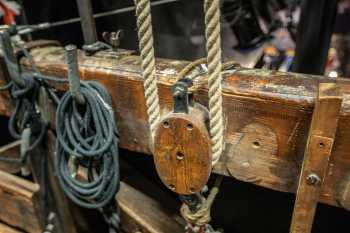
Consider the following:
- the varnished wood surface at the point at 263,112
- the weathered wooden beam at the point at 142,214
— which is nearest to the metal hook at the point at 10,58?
the varnished wood surface at the point at 263,112

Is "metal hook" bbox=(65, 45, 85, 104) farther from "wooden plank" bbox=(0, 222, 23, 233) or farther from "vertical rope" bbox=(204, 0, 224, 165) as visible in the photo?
"wooden plank" bbox=(0, 222, 23, 233)

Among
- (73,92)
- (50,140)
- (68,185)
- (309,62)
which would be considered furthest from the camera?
(309,62)

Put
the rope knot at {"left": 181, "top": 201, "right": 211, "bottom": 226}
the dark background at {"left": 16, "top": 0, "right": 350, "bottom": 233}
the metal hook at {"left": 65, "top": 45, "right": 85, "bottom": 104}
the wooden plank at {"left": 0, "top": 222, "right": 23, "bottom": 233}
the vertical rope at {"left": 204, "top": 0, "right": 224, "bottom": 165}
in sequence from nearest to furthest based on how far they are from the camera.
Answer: the vertical rope at {"left": 204, "top": 0, "right": 224, "bottom": 165} < the rope knot at {"left": 181, "top": 201, "right": 211, "bottom": 226} < the metal hook at {"left": 65, "top": 45, "right": 85, "bottom": 104} < the dark background at {"left": 16, "top": 0, "right": 350, "bottom": 233} < the wooden plank at {"left": 0, "top": 222, "right": 23, "bottom": 233}

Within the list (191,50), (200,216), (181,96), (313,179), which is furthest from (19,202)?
(191,50)

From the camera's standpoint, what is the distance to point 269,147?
72cm

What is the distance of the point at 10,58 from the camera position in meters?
1.00

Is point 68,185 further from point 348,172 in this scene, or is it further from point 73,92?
point 348,172

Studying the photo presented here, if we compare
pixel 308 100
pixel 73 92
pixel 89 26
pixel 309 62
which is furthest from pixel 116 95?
pixel 309 62

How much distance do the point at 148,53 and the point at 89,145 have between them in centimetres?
36

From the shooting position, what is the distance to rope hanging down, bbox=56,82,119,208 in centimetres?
87

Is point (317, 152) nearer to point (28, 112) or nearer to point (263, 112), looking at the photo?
point (263, 112)

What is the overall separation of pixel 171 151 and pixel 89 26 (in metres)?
0.48

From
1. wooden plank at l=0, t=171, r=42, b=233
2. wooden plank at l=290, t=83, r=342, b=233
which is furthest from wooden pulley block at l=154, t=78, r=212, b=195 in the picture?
wooden plank at l=0, t=171, r=42, b=233

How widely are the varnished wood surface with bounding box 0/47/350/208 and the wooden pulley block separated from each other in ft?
0.31
